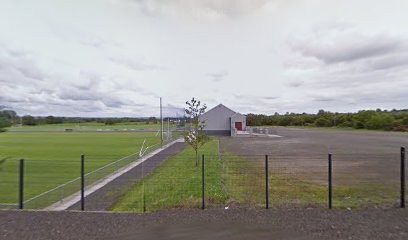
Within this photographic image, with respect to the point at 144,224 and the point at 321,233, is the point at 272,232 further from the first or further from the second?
the point at 144,224

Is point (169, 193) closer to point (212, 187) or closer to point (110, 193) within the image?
point (212, 187)

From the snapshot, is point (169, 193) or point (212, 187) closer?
point (169, 193)

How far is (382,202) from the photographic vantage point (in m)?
7.44

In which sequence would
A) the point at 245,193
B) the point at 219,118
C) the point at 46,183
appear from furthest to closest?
the point at 219,118, the point at 46,183, the point at 245,193

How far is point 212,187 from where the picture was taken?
32.3 feet

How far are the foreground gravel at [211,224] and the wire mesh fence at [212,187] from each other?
0.72m

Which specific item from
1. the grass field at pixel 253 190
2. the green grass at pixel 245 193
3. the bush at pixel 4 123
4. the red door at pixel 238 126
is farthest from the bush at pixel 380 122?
the bush at pixel 4 123

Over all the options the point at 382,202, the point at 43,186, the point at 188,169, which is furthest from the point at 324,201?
the point at 43,186

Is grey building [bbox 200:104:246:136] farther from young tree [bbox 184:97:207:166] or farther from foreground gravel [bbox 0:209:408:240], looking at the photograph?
foreground gravel [bbox 0:209:408:240]

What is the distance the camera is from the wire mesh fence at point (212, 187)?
7.56m

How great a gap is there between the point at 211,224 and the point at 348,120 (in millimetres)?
86573

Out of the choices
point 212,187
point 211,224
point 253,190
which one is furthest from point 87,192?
point 253,190

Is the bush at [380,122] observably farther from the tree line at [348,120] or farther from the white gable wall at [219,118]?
the white gable wall at [219,118]

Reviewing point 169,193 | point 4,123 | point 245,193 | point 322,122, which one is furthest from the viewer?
point 322,122
